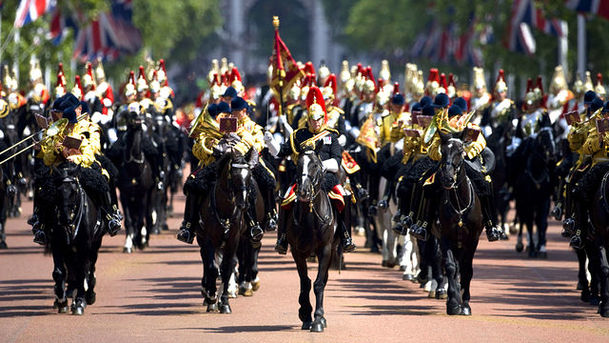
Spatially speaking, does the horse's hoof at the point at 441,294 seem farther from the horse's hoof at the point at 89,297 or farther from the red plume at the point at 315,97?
the horse's hoof at the point at 89,297

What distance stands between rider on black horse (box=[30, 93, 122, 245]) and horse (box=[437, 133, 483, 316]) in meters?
3.67

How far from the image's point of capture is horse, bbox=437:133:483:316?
1784cm

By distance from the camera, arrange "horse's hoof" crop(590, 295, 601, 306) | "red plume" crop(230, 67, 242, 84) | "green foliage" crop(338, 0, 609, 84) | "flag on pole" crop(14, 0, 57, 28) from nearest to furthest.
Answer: "horse's hoof" crop(590, 295, 601, 306)
"red plume" crop(230, 67, 242, 84)
"flag on pole" crop(14, 0, 57, 28)
"green foliage" crop(338, 0, 609, 84)

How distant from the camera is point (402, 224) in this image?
19547 millimetres

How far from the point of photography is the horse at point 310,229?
645 inches

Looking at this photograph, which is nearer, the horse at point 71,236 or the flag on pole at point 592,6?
the horse at point 71,236

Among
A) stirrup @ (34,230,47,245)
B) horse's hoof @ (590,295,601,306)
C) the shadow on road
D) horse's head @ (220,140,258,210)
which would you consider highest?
horse's head @ (220,140,258,210)

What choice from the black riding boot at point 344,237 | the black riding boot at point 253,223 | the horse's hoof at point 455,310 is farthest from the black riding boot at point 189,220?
the horse's hoof at point 455,310

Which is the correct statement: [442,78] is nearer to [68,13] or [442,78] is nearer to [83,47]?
[68,13]

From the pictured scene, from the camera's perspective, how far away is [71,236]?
703 inches

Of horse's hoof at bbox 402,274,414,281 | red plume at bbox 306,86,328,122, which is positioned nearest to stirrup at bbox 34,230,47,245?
red plume at bbox 306,86,328,122

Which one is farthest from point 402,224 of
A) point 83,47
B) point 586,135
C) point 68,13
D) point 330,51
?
point 330,51

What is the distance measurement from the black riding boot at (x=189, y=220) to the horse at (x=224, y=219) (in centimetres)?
8

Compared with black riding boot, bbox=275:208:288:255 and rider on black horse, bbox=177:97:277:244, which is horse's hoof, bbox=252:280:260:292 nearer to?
rider on black horse, bbox=177:97:277:244
